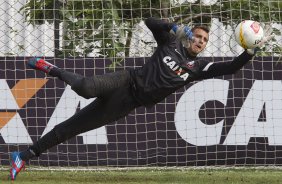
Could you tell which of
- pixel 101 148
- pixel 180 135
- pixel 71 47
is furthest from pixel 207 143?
pixel 71 47

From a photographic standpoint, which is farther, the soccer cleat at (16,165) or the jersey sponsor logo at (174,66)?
the soccer cleat at (16,165)

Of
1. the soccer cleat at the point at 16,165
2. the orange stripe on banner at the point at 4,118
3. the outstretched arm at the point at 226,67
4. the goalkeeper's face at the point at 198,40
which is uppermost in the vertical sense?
the goalkeeper's face at the point at 198,40

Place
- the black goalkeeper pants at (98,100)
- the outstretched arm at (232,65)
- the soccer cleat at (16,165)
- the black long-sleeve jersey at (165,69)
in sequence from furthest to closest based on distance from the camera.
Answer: the soccer cleat at (16,165) → the black long-sleeve jersey at (165,69) → the black goalkeeper pants at (98,100) → the outstretched arm at (232,65)

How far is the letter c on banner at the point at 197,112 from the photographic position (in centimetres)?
1197

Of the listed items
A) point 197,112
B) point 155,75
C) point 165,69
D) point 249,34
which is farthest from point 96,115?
point 197,112

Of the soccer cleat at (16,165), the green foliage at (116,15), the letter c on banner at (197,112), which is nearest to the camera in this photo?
the soccer cleat at (16,165)

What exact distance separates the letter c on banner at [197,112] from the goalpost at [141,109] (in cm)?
2

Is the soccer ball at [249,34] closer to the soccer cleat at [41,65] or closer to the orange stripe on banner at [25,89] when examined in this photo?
the soccer cleat at [41,65]

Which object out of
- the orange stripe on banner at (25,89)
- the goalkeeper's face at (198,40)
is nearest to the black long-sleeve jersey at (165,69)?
the goalkeeper's face at (198,40)

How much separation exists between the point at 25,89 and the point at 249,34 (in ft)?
14.9

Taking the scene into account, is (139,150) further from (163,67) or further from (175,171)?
(163,67)

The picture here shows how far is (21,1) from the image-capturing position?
13.5 metres

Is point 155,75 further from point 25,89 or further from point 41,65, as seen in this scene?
point 25,89

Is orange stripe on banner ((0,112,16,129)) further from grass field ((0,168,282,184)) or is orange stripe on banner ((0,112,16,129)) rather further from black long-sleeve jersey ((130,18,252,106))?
black long-sleeve jersey ((130,18,252,106))
